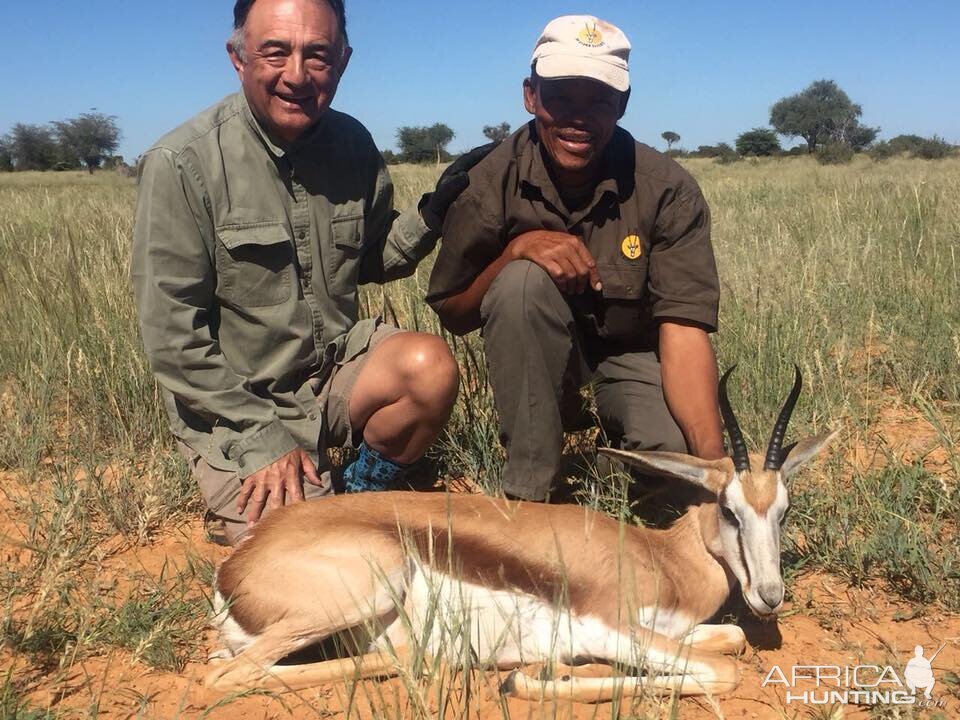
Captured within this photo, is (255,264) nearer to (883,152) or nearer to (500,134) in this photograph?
(500,134)

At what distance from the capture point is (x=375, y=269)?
3.67m

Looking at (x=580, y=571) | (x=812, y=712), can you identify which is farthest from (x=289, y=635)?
(x=812, y=712)

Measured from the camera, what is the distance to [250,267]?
312 cm

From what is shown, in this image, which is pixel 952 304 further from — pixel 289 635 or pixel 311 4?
pixel 289 635

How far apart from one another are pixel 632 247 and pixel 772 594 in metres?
1.49

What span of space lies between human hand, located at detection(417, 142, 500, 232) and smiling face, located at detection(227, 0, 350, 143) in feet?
1.88

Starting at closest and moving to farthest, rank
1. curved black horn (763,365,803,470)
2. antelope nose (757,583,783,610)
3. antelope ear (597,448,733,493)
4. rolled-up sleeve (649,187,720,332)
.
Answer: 1. antelope nose (757,583,783,610)
2. curved black horn (763,365,803,470)
3. antelope ear (597,448,733,493)
4. rolled-up sleeve (649,187,720,332)

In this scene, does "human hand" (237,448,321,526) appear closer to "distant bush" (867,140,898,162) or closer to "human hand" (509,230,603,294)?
"human hand" (509,230,603,294)

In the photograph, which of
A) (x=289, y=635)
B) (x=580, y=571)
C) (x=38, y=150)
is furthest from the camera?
(x=38, y=150)

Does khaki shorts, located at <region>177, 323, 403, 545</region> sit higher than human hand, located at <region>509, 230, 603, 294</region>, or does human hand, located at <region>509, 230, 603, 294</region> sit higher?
human hand, located at <region>509, 230, 603, 294</region>

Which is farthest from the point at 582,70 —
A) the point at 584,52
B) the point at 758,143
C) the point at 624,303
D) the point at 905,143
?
the point at 758,143

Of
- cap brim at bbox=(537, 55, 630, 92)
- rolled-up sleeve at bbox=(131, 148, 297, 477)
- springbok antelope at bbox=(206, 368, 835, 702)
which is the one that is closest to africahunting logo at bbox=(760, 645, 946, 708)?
springbok antelope at bbox=(206, 368, 835, 702)

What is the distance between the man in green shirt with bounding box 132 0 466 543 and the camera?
2955mm

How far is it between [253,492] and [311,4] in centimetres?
173
